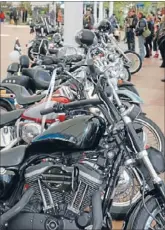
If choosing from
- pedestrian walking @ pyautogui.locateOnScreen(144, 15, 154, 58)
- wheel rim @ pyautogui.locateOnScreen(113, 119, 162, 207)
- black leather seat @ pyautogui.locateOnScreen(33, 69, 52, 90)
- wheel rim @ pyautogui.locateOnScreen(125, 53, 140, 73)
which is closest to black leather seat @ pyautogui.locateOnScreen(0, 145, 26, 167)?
wheel rim @ pyautogui.locateOnScreen(113, 119, 162, 207)

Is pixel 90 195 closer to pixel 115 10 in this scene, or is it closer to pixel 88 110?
pixel 88 110

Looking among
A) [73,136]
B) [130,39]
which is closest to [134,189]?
[73,136]

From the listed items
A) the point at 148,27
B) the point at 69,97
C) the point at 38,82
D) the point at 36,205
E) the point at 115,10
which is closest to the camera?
the point at 36,205

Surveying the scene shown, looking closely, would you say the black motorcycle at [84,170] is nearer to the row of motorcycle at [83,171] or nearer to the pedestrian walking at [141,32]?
the row of motorcycle at [83,171]

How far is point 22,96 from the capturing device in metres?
4.99

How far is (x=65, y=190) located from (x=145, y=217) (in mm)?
489

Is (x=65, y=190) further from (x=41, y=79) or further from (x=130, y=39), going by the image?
(x=130, y=39)

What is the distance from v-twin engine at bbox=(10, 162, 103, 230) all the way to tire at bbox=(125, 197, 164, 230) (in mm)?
263

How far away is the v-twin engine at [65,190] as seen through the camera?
8.89ft

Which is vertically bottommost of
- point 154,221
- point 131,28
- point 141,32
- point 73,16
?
point 154,221

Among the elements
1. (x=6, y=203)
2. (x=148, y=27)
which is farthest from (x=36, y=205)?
(x=148, y=27)

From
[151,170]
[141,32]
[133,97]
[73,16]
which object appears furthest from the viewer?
[141,32]

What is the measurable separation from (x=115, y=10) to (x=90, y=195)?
19.3 m

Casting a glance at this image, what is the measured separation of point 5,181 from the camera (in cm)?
291
